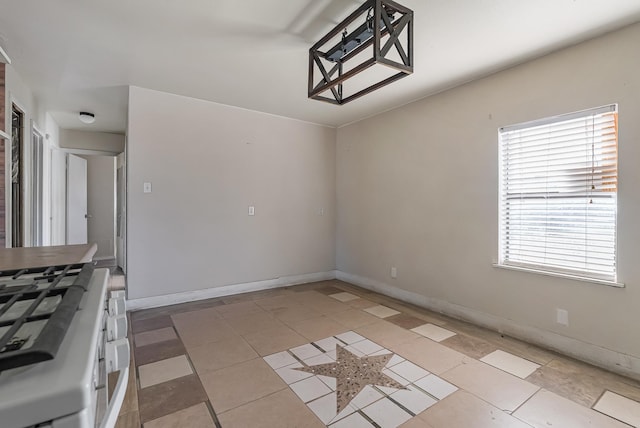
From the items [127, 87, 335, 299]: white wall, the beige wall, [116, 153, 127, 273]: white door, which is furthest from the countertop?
the beige wall

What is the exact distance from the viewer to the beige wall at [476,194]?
2.13 meters

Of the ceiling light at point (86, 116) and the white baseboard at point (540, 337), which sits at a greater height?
the ceiling light at point (86, 116)

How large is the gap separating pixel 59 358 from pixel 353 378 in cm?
192

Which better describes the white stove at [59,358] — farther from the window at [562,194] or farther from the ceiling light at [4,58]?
the window at [562,194]

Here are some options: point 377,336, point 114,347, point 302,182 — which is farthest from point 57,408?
point 302,182

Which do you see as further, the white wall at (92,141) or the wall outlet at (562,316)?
the white wall at (92,141)

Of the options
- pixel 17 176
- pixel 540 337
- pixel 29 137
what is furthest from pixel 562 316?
pixel 29 137

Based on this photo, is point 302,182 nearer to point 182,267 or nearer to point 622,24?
point 182,267

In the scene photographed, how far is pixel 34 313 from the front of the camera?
0.63 m

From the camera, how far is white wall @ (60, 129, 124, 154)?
4914mm

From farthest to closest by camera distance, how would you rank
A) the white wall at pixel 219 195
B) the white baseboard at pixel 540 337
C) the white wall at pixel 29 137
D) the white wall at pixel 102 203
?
the white wall at pixel 102 203 < the white wall at pixel 219 195 < the white wall at pixel 29 137 < the white baseboard at pixel 540 337

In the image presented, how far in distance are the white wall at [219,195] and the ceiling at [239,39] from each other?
1.53 ft

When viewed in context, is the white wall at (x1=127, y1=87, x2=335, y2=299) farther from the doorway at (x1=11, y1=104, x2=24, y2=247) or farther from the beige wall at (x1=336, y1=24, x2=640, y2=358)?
the doorway at (x1=11, y1=104, x2=24, y2=247)

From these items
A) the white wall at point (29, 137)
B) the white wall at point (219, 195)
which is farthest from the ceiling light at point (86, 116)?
the white wall at point (219, 195)
